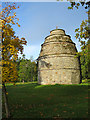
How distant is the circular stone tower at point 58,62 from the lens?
24391 millimetres

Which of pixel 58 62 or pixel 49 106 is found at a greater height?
pixel 58 62

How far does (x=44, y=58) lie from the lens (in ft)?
87.5

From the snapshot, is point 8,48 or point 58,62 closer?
point 8,48

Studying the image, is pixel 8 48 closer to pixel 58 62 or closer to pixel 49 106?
pixel 49 106

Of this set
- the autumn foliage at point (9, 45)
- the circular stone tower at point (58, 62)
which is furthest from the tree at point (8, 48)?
the circular stone tower at point (58, 62)

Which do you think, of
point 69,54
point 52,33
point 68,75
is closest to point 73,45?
point 69,54

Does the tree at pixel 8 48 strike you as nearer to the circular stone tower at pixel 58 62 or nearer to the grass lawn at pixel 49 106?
the grass lawn at pixel 49 106

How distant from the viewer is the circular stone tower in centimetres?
2439

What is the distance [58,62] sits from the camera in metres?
24.8

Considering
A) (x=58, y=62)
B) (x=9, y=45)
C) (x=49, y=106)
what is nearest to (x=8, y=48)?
(x=9, y=45)

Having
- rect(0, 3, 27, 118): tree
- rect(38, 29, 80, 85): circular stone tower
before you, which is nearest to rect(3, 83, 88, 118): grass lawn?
rect(0, 3, 27, 118): tree

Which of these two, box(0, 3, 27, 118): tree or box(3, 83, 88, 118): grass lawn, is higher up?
box(0, 3, 27, 118): tree

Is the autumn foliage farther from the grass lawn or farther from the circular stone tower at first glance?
the circular stone tower

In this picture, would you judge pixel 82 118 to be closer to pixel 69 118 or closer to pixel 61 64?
pixel 69 118
